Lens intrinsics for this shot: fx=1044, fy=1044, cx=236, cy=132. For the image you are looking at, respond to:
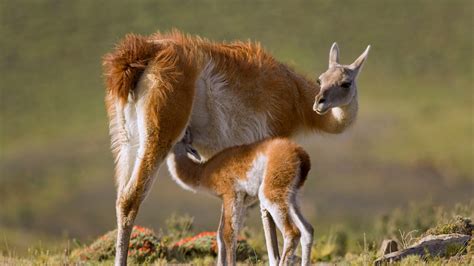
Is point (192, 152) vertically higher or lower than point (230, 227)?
higher

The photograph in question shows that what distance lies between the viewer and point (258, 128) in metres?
13.7

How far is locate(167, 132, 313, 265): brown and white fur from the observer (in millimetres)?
11883

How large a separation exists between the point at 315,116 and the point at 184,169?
7.18ft

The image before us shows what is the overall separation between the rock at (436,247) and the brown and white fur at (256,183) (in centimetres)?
158

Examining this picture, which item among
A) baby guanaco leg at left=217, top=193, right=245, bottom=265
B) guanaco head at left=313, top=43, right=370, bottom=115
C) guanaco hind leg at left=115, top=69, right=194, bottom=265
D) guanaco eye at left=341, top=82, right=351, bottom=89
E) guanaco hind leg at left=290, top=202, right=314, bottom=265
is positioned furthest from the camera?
guanaco eye at left=341, top=82, right=351, bottom=89

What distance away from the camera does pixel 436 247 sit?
13508 mm

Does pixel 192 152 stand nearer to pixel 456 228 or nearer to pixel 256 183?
pixel 256 183

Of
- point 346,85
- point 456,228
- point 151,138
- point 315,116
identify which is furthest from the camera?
point 315,116

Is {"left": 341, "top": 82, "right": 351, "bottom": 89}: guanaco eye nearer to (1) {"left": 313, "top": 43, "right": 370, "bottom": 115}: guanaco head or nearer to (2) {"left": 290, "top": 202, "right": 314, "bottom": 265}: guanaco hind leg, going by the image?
(1) {"left": 313, "top": 43, "right": 370, "bottom": 115}: guanaco head

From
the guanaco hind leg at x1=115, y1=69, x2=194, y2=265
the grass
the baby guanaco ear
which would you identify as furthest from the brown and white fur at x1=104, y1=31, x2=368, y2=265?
the grass

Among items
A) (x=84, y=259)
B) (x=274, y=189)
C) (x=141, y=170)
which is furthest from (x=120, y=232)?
(x=84, y=259)

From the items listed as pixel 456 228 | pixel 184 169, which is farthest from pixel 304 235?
pixel 456 228

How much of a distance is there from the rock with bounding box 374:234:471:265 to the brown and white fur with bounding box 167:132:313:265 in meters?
1.58

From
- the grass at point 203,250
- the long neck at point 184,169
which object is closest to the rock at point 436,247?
the grass at point 203,250
